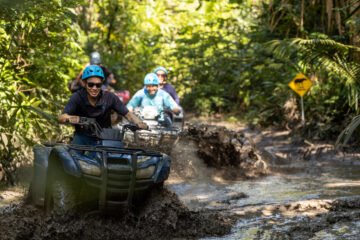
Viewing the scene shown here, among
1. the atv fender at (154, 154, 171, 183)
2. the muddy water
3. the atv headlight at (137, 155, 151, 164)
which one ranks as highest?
the atv headlight at (137, 155, 151, 164)

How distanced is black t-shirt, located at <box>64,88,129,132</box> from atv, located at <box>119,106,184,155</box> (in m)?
2.38

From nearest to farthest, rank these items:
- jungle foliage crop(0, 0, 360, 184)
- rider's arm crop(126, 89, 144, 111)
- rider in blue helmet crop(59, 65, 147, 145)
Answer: rider in blue helmet crop(59, 65, 147, 145), jungle foliage crop(0, 0, 360, 184), rider's arm crop(126, 89, 144, 111)

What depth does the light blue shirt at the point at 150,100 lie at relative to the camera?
12016mm

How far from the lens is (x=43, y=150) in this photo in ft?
21.6

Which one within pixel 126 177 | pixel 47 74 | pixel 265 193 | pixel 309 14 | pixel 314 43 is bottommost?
pixel 265 193

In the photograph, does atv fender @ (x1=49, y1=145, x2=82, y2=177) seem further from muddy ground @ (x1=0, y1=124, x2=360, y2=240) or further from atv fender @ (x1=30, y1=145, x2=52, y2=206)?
muddy ground @ (x1=0, y1=124, x2=360, y2=240)

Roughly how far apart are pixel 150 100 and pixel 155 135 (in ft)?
6.30

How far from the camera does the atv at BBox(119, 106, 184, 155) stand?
10.3 m

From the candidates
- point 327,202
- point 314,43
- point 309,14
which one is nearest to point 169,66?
point 309,14

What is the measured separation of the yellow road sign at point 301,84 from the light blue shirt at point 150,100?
11.9 ft

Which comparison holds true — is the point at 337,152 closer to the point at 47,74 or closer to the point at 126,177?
the point at 47,74

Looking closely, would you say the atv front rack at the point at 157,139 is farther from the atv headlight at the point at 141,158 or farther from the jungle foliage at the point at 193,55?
the atv headlight at the point at 141,158

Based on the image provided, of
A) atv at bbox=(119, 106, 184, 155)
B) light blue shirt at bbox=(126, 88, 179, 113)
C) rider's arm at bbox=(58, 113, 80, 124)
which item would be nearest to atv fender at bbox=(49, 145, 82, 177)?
rider's arm at bbox=(58, 113, 80, 124)

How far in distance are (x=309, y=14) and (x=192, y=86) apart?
717cm
